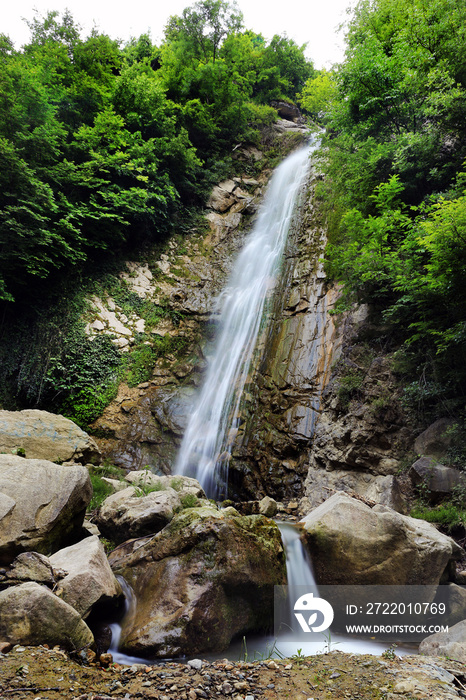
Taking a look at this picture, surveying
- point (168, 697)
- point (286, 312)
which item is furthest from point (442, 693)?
point (286, 312)

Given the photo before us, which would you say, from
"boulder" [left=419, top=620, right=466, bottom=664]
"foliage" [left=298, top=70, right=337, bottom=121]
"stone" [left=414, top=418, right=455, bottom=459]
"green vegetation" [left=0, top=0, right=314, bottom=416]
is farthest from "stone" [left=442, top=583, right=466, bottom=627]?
"foliage" [left=298, top=70, right=337, bottom=121]

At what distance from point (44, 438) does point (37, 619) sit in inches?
182

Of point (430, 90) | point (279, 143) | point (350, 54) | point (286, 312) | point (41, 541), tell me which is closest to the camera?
point (41, 541)

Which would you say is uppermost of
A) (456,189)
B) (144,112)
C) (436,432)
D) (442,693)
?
(144,112)

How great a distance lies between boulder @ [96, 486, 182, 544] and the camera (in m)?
4.62

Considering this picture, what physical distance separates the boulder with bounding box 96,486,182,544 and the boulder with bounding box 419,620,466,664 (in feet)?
10.2

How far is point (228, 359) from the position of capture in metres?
11.7

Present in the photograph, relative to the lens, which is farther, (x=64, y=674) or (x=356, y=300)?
(x=356, y=300)

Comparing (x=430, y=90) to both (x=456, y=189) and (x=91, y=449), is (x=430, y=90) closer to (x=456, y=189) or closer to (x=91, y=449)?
(x=456, y=189)

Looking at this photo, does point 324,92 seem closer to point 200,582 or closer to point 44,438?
point 44,438

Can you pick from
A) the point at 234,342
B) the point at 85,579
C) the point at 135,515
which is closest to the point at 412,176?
the point at 234,342

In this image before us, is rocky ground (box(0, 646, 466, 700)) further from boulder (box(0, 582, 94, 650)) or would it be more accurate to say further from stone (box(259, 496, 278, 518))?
stone (box(259, 496, 278, 518))

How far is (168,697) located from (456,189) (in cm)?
774

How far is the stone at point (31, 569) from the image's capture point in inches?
113
